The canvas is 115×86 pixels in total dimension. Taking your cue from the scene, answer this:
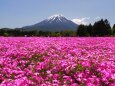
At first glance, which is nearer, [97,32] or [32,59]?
[32,59]

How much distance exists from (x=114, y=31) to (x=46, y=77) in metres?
64.1

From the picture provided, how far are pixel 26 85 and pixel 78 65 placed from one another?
2.25 meters

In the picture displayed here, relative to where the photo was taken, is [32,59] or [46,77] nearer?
[46,77]

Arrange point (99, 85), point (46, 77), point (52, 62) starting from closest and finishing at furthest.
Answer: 1. point (99, 85)
2. point (46, 77)
3. point (52, 62)

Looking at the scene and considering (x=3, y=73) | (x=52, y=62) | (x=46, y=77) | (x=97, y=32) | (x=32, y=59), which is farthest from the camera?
(x=97, y=32)

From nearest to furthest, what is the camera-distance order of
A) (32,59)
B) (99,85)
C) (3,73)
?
(99,85), (3,73), (32,59)

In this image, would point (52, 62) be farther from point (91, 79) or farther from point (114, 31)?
point (114, 31)

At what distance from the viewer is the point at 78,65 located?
852cm

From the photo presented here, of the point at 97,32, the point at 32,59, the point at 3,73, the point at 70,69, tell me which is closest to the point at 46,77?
the point at 70,69

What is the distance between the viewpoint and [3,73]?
8445 millimetres

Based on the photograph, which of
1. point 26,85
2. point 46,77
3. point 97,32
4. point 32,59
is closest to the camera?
point 26,85

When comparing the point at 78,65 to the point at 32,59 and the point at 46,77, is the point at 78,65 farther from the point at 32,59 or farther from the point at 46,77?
the point at 32,59

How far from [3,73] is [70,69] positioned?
1.76m

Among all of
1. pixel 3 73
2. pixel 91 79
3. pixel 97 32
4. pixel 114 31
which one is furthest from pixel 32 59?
pixel 114 31
